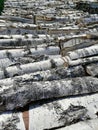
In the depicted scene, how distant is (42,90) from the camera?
4.98 metres

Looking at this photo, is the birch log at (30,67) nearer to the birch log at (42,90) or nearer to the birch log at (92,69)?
the birch log at (92,69)

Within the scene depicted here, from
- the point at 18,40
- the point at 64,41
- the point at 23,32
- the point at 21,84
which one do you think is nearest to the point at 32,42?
the point at 18,40

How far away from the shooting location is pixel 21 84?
199 inches

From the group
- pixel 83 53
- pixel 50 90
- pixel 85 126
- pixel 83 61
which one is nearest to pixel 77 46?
pixel 83 53

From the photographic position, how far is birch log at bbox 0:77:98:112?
4.70 m

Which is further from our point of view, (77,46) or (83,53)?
(77,46)

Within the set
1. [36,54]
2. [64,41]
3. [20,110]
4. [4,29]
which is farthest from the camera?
[4,29]

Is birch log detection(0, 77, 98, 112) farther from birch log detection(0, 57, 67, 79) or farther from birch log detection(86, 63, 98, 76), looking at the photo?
birch log detection(0, 57, 67, 79)

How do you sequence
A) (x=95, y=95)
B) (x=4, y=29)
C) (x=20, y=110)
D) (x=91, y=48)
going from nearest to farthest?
(x=20, y=110)
(x=95, y=95)
(x=91, y=48)
(x=4, y=29)

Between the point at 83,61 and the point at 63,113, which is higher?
the point at 83,61

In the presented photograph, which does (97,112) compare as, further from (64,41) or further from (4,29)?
(4,29)

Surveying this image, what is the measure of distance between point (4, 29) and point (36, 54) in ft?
10.8

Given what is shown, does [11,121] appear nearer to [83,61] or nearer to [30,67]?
[30,67]

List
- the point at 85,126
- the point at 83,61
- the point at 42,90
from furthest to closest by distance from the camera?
the point at 83,61
the point at 42,90
the point at 85,126
